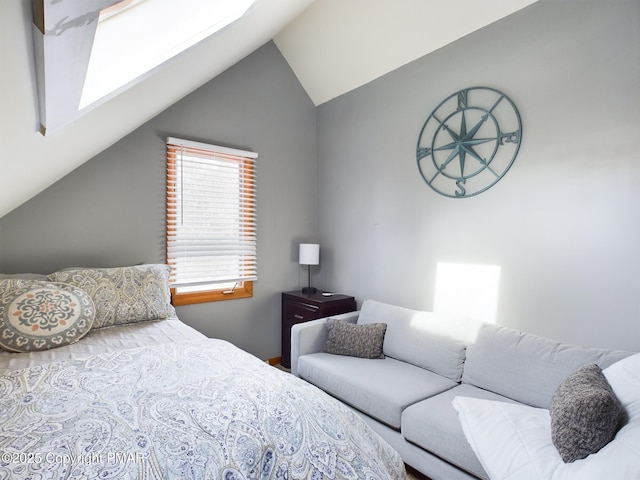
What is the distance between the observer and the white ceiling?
76cm

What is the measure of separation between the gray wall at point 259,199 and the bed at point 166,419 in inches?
31.3

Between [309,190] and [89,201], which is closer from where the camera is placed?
[89,201]

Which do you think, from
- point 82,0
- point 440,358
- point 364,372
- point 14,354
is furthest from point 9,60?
point 440,358

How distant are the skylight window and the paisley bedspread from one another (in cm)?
96

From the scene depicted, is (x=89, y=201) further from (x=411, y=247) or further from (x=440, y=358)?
(x=440, y=358)

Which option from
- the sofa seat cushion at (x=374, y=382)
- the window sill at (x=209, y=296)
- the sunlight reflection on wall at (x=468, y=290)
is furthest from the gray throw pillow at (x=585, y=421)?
the window sill at (x=209, y=296)

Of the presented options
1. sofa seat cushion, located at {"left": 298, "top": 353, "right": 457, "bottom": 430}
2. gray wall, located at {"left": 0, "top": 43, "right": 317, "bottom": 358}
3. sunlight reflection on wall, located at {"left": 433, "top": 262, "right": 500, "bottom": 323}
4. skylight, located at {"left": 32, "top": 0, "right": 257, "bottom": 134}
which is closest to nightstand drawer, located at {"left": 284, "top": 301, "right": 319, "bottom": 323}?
gray wall, located at {"left": 0, "top": 43, "right": 317, "bottom": 358}

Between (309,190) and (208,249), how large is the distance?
130cm

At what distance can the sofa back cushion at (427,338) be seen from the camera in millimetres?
2309

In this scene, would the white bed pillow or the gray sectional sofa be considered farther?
the gray sectional sofa

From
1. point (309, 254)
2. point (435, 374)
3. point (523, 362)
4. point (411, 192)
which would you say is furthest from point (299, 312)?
point (523, 362)

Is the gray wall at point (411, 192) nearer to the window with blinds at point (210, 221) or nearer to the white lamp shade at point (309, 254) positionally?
the window with blinds at point (210, 221)

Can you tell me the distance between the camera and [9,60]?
577 mm

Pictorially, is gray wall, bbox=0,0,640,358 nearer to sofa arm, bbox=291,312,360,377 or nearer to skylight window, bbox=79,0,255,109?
sofa arm, bbox=291,312,360,377
